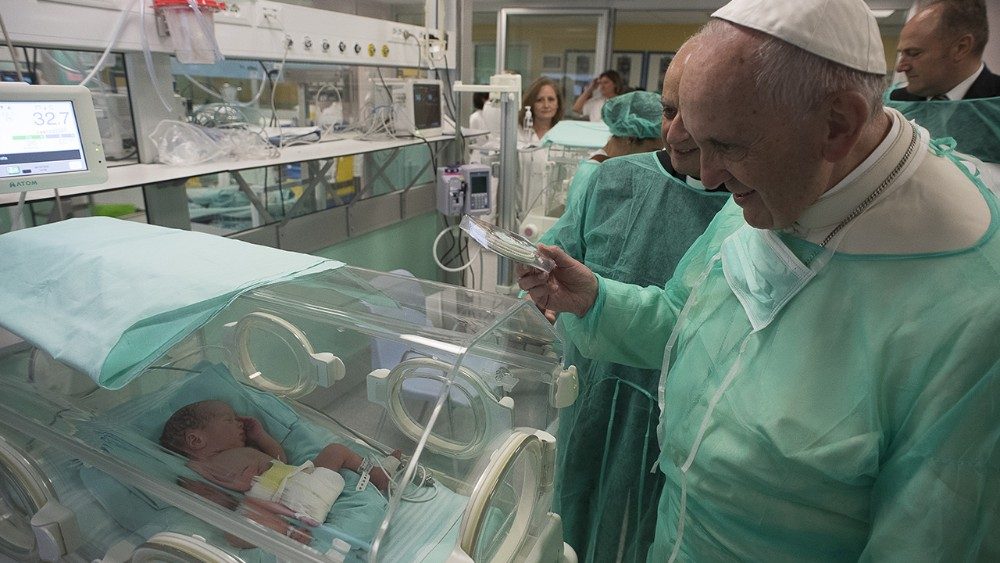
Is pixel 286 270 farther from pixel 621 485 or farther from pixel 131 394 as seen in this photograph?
pixel 621 485

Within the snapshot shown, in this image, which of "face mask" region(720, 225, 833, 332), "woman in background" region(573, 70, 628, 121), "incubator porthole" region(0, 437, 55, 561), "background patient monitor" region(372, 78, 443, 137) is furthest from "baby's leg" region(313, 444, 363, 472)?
"woman in background" region(573, 70, 628, 121)

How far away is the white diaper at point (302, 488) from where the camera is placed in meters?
1.05

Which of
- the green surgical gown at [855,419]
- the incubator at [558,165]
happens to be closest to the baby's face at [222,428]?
the green surgical gown at [855,419]

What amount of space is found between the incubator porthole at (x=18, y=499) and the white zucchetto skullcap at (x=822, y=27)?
4.65ft

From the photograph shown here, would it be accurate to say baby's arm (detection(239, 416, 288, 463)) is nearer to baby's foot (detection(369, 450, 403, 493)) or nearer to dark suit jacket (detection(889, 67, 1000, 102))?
baby's foot (detection(369, 450, 403, 493))

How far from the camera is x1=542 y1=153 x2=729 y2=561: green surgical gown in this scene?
4.85 ft

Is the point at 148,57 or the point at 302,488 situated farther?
the point at 148,57

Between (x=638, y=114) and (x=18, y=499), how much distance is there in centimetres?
182

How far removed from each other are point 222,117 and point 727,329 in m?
2.18

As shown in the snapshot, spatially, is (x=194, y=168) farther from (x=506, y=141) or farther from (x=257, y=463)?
(x=506, y=141)

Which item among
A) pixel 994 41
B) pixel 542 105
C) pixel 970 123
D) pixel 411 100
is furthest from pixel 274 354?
pixel 994 41

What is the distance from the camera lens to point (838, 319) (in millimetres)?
730

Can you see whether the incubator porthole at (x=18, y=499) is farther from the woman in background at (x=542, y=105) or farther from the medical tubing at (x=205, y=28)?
the woman in background at (x=542, y=105)

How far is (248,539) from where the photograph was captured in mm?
969
